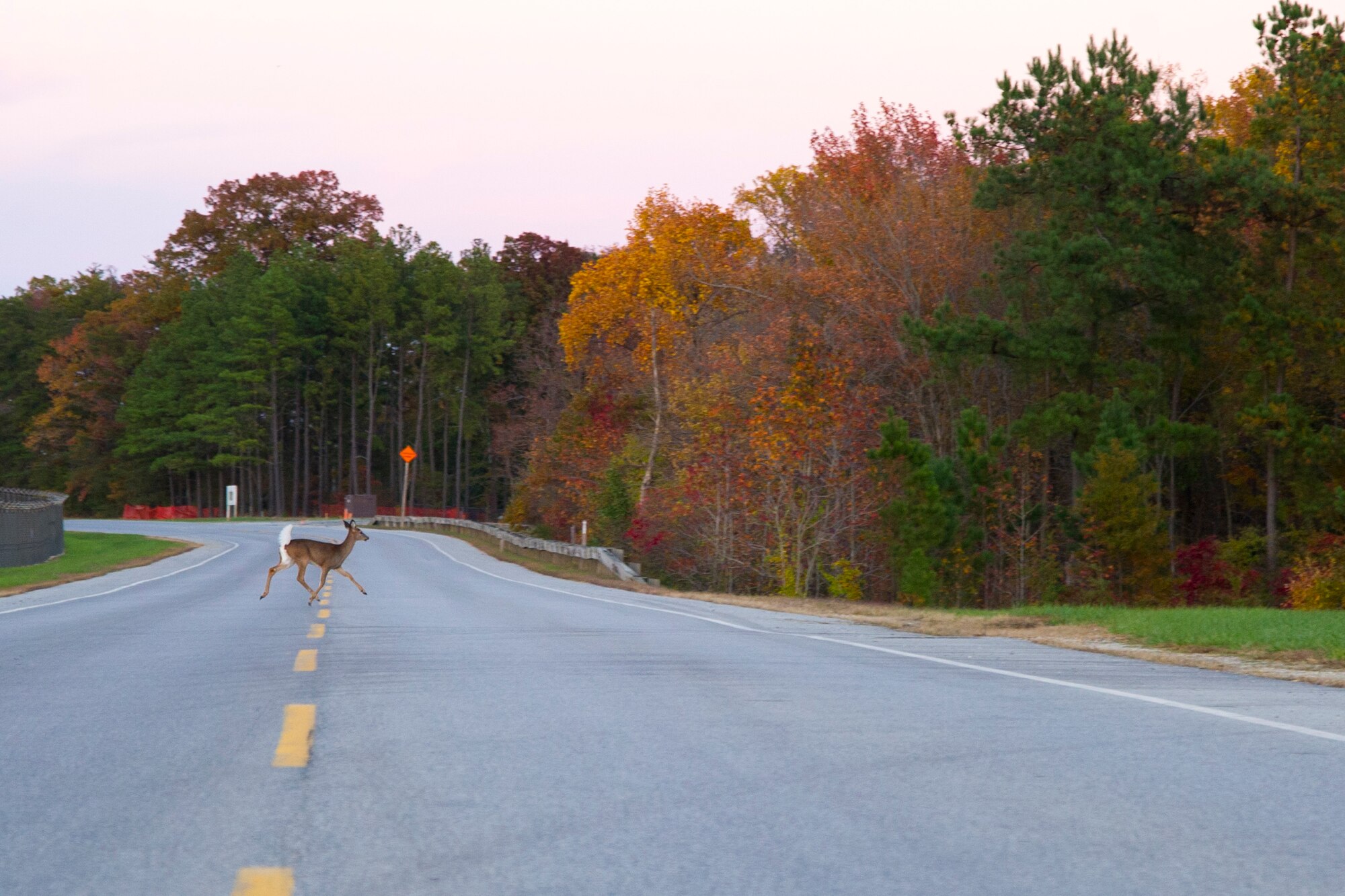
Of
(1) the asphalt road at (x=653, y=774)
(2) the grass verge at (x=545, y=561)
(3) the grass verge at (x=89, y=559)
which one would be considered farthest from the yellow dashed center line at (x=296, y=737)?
(2) the grass verge at (x=545, y=561)

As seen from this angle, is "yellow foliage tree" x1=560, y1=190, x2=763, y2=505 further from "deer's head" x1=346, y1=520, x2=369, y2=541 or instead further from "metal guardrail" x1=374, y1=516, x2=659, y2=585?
"deer's head" x1=346, y1=520, x2=369, y2=541

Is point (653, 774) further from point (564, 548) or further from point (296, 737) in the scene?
point (564, 548)

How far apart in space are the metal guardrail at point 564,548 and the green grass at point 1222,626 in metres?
14.7

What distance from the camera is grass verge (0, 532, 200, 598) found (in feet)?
98.2

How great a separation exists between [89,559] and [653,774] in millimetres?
40416

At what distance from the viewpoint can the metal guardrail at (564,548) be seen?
109 ft

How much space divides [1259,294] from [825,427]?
44.3 ft

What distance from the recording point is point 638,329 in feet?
150

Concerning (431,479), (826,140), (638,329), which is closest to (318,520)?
(431,479)

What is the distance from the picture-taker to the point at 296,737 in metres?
6.95

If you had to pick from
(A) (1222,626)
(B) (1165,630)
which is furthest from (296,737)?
(A) (1222,626)

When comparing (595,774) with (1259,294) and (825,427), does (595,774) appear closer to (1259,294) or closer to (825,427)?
(825,427)

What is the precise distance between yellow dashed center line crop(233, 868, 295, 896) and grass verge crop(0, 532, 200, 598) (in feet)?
74.9

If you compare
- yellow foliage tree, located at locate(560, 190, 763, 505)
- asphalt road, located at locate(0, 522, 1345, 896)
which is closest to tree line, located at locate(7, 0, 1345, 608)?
yellow foliage tree, located at locate(560, 190, 763, 505)
